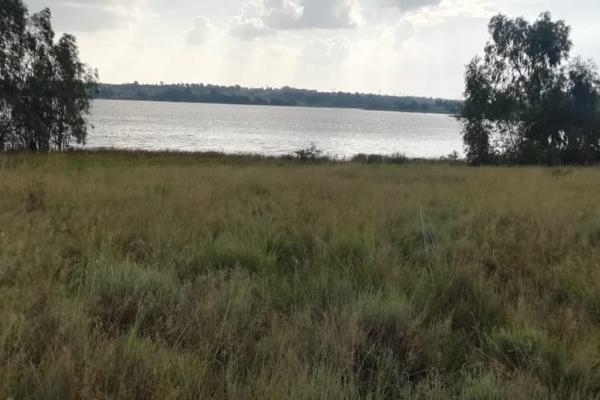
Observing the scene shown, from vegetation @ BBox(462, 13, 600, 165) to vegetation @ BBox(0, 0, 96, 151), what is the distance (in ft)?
105

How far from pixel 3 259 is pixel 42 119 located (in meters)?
40.1

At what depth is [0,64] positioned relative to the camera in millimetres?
35531

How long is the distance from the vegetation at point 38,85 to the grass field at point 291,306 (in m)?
35.2

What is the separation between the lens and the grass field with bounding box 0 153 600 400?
2.66 meters

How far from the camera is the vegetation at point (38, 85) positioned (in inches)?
1420

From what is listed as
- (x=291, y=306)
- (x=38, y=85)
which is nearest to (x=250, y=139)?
(x=38, y=85)

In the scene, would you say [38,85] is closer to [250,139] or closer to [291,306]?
[291,306]

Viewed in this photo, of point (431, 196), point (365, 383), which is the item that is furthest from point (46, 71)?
point (365, 383)

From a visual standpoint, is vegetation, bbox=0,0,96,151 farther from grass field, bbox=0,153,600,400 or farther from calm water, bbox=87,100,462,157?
grass field, bbox=0,153,600,400

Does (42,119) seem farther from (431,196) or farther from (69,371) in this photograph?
(69,371)

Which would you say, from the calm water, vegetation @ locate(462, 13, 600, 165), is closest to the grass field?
vegetation @ locate(462, 13, 600, 165)

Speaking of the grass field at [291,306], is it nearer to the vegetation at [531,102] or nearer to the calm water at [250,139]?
the vegetation at [531,102]

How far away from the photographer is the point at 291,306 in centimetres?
378

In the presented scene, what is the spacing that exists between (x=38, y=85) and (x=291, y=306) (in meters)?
40.5
